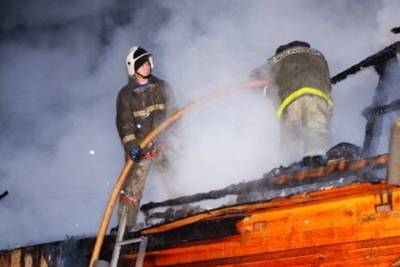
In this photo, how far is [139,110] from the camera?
288 inches

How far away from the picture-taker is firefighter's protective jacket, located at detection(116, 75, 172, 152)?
7199mm

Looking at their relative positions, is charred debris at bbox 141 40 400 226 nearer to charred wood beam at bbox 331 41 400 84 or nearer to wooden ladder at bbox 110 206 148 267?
charred wood beam at bbox 331 41 400 84

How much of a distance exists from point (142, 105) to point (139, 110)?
97 mm

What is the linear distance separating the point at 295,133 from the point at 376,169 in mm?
1383

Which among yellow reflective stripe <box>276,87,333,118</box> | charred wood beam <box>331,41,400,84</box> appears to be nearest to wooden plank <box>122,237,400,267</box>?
yellow reflective stripe <box>276,87,333,118</box>

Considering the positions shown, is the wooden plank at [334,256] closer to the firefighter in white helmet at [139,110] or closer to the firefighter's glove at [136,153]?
the firefighter's glove at [136,153]

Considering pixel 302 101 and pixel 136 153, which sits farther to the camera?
pixel 136 153

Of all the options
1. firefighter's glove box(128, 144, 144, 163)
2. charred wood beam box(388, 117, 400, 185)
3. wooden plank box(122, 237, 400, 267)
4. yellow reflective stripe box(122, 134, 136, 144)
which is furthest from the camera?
yellow reflective stripe box(122, 134, 136, 144)

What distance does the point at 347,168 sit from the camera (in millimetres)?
4125

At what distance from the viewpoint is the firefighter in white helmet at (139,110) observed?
6.81 metres

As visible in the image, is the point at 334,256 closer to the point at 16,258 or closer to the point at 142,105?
the point at 16,258

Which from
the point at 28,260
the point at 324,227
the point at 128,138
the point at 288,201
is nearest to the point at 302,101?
the point at 288,201

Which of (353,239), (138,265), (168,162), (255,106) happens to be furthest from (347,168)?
(255,106)

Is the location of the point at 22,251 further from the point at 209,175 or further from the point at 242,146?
the point at 242,146
